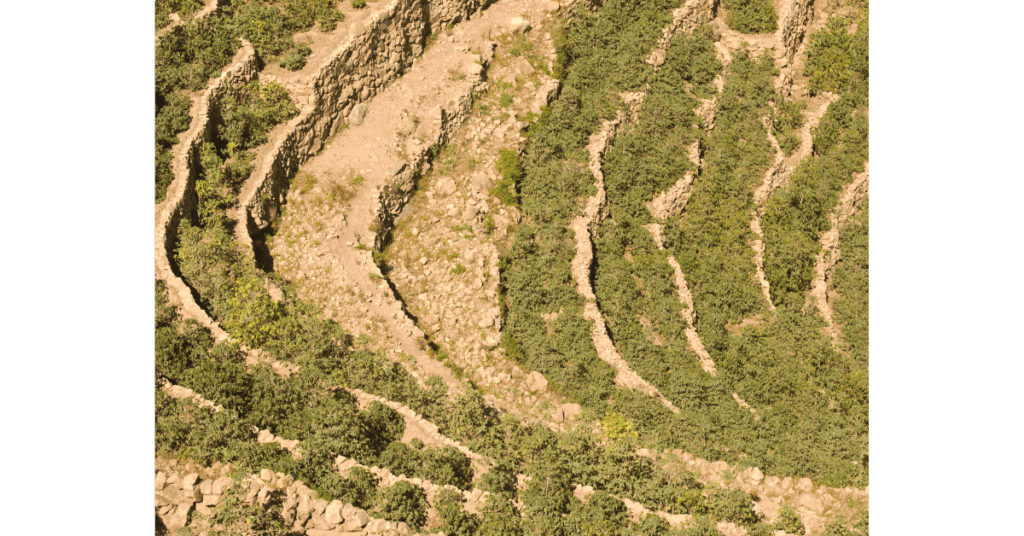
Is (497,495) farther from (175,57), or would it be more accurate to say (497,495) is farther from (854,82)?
Answer: (854,82)

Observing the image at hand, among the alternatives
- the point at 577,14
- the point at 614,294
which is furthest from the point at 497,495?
the point at 577,14

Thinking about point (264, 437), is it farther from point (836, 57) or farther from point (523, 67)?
point (836, 57)

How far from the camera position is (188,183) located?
27.8 m

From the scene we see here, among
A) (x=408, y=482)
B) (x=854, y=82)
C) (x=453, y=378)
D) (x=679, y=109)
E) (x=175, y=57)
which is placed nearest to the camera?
(x=408, y=482)

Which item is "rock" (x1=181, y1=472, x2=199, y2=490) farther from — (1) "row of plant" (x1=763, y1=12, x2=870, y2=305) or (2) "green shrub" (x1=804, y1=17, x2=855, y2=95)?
(2) "green shrub" (x1=804, y1=17, x2=855, y2=95)

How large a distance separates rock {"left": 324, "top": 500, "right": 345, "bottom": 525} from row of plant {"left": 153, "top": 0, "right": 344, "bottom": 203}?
12.4m

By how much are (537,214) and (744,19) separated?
1679 centimetres

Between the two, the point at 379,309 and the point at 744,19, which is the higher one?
the point at 744,19

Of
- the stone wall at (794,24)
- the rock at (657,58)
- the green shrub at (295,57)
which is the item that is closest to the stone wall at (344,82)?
the green shrub at (295,57)

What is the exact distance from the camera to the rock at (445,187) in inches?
1276

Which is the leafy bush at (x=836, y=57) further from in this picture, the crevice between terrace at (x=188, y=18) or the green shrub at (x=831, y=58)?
the crevice between terrace at (x=188, y=18)

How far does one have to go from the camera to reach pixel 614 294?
31.8 meters

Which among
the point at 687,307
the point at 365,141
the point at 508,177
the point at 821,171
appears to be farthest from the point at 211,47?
the point at 821,171

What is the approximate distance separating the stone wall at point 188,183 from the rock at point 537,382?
10445 mm
